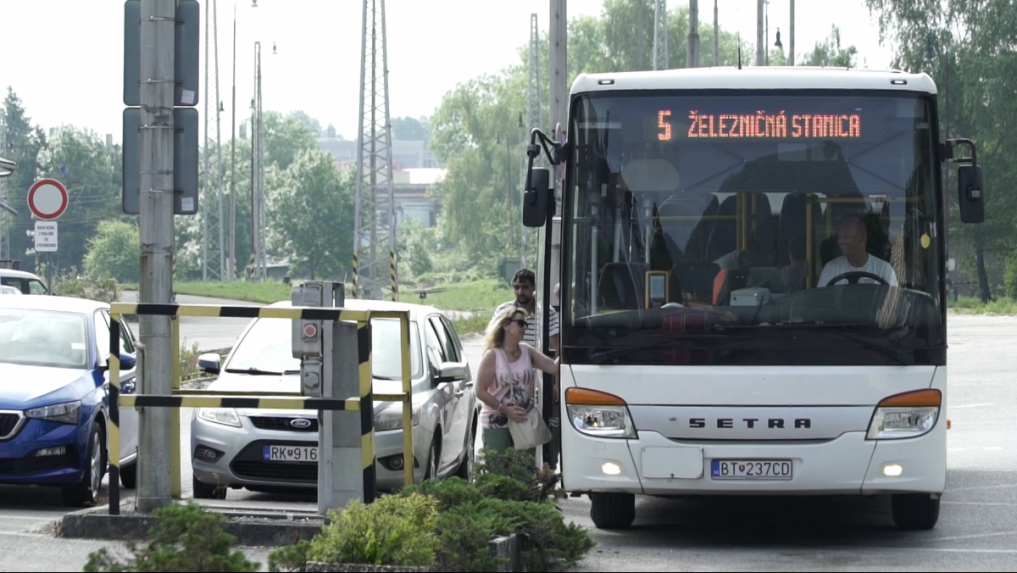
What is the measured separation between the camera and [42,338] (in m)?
12.1

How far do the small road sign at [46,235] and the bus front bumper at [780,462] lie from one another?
1389cm

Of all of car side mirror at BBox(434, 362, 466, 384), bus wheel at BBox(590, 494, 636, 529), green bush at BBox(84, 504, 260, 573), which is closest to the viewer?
green bush at BBox(84, 504, 260, 573)

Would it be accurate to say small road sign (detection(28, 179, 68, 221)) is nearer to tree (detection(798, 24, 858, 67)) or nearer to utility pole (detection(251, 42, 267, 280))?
utility pole (detection(251, 42, 267, 280))

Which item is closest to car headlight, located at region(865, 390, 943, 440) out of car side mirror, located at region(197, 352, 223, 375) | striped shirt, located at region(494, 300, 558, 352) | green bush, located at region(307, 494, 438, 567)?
green bush, located at region(307, 494, 438, 567)

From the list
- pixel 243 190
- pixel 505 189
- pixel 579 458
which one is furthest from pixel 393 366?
pixel 243 190

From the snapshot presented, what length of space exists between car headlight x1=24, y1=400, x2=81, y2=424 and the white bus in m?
3.92

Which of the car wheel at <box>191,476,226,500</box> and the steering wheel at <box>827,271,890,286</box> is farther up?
the steering wheel at <box>827,271,890,286</box>

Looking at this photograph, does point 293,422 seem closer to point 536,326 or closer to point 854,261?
point 536,326

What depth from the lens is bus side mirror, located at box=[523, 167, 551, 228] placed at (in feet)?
30.8

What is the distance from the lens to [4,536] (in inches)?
357

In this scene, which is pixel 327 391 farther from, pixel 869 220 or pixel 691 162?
pixel 869 220

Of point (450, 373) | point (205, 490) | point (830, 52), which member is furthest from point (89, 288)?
point (830, 52)

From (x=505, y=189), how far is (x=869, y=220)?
87010mm

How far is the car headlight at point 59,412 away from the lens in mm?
10828
